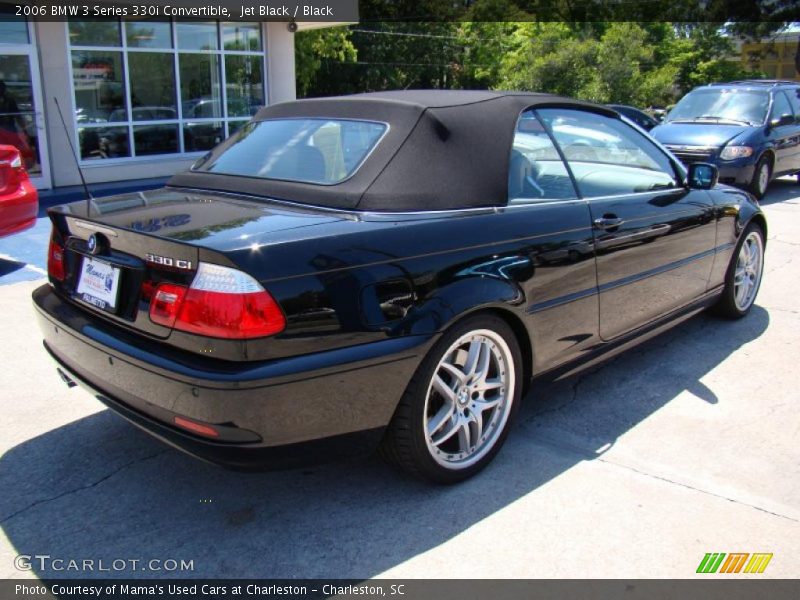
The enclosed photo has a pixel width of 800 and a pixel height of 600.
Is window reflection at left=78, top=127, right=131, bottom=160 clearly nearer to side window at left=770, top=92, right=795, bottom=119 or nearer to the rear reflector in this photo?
the rear reflector

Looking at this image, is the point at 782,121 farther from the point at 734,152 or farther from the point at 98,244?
the point at 98,244

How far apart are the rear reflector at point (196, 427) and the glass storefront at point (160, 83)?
1044cm

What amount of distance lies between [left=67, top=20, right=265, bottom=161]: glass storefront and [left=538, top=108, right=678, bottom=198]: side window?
9677 millimetres

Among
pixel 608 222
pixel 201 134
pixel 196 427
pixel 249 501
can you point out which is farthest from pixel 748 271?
pixel 201 134

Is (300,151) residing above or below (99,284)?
above

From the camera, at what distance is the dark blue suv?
11172 mm

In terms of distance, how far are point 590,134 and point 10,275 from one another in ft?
17.4

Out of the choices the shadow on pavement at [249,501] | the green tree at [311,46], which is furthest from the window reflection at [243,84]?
the shadow on pavement at [249,501]

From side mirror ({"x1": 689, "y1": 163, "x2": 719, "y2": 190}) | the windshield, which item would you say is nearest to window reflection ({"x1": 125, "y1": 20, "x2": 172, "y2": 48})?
the windshield

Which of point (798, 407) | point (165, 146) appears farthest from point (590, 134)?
point (165, 146)

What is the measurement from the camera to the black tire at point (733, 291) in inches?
203

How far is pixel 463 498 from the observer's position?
3.10m

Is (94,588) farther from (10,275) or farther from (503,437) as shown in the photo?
(10,275)

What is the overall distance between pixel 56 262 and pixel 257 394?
1467 mm
